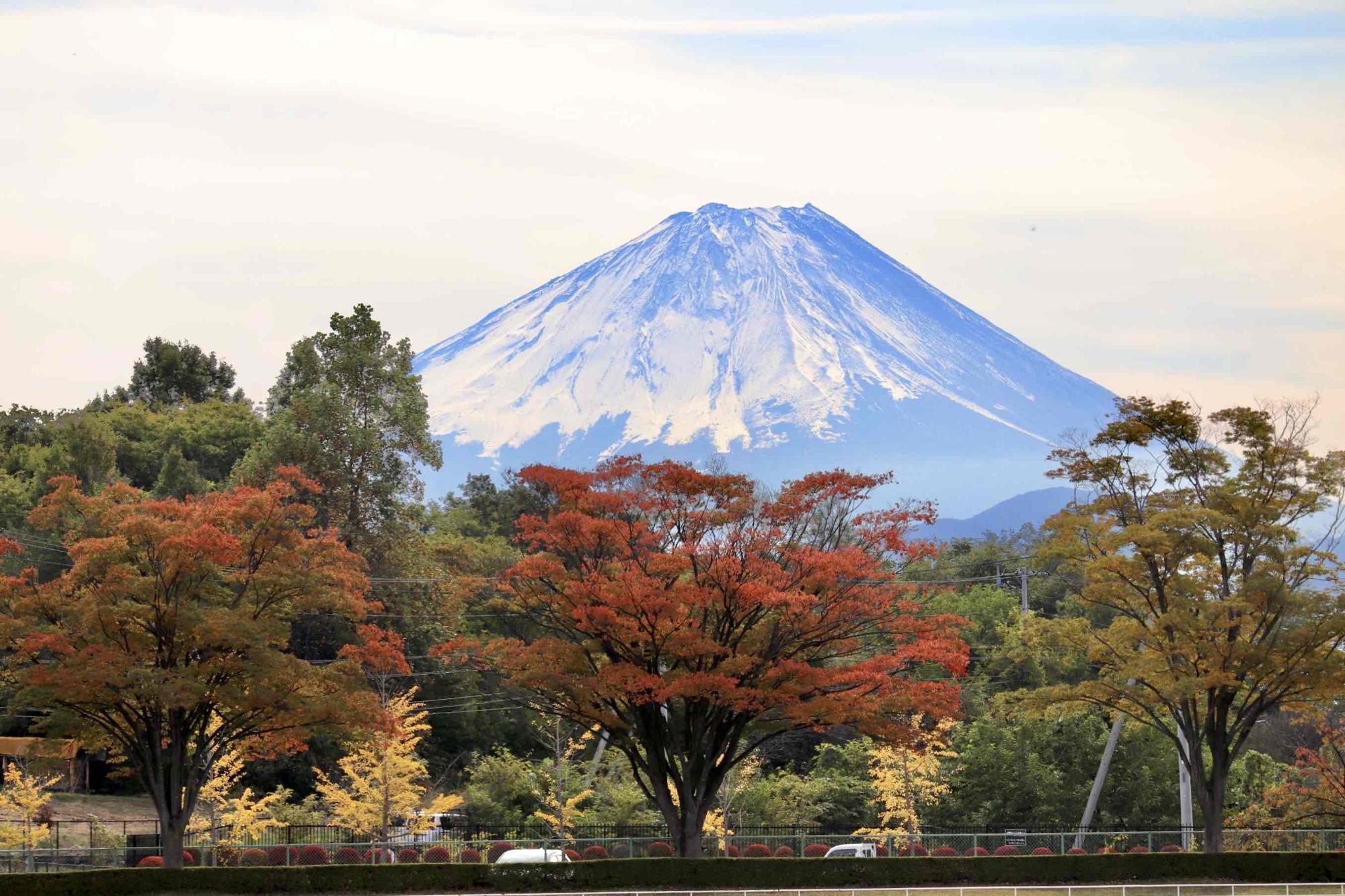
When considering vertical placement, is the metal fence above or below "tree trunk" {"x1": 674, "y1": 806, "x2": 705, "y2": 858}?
below

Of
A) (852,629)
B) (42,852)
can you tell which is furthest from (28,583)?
(852,629)

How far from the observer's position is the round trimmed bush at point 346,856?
139 feet

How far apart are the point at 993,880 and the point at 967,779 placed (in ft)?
58.0

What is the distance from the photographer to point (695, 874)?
3412 cm

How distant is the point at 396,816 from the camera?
1960 inches

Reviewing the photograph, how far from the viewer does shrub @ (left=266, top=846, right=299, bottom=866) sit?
136ft

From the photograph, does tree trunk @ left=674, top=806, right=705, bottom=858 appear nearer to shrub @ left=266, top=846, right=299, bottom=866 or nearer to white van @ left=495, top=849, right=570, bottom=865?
white van @ left=495, top=849, right=570, bottom=865

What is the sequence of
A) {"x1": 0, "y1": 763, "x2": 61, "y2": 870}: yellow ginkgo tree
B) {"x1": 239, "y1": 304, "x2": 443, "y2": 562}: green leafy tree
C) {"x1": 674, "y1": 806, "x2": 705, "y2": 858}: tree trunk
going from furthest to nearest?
1. {"x1": 239, "y1": 304, "x2": 443, "y2": 562}: green leafy tree
2. {"x1": 0, "y1": 763, "x2": 61, "y2": 870}: yellow ginkgo tree
3. {"x1": 674, "y1": 806, "x2": 705, "y2": 858}: tree trunk

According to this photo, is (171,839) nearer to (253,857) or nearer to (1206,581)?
(253,857)

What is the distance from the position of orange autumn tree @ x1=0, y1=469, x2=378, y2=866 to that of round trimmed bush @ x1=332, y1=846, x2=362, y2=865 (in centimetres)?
606

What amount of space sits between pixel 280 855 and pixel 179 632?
29.9 ft

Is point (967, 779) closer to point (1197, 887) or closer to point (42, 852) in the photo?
point (1197, 887)

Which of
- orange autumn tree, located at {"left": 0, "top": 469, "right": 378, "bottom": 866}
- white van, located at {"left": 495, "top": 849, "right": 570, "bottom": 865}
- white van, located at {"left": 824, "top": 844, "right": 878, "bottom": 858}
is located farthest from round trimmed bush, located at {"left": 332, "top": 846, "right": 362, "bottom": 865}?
white van, located at {"left": 824, "top": 844, "right": 878, "bottom": 858}

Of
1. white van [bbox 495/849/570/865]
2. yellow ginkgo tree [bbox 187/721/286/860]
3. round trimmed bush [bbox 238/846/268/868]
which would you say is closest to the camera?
white van [bbox 495/849/570/865]
